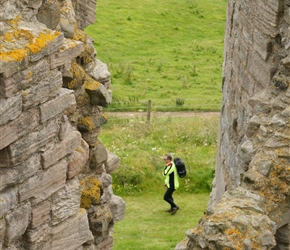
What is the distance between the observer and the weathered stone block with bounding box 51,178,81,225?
4938mm

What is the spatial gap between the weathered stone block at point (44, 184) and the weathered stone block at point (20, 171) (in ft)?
0.18

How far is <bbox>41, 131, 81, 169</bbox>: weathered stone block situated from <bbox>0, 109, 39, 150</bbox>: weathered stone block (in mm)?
285

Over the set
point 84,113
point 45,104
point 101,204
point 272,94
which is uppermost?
point 45,104

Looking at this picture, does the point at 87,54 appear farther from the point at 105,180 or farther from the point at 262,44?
the point at 262,44

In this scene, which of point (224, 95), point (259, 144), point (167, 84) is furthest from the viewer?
point (167, 84)

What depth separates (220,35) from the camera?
1205 inches

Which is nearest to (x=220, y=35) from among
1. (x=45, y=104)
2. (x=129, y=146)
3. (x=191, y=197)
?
(x=129, y=146)

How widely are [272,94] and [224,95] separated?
102 inches

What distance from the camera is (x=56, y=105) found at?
4703 mm

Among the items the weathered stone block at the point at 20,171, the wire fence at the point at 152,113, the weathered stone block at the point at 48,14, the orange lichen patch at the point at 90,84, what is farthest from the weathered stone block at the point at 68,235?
the wire fence at the point at 152,113

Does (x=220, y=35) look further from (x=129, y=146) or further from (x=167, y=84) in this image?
(x=129, y=146)

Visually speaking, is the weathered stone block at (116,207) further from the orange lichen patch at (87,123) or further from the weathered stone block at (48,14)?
the weathered stone block at (48,14)

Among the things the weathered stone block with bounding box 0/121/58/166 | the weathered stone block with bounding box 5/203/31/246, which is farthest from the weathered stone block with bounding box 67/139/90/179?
the weathered stone block with bounding box 5/203/31/246

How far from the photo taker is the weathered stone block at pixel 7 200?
171 inches
